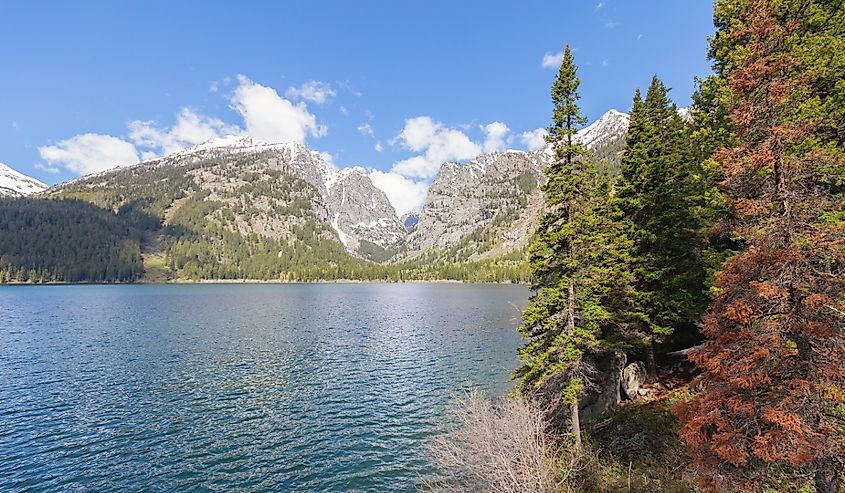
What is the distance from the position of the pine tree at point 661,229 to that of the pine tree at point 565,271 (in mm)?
7788

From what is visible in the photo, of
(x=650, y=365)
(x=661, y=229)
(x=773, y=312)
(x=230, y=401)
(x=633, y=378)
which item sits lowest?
(x=230, y=401)

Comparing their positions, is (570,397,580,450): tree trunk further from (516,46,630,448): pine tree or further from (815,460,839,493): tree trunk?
(815,460,839,493): tree trunk

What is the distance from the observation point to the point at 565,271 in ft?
74.8

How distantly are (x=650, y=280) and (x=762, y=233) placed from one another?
1978 cm

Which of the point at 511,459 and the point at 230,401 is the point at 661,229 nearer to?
the point at 511,459

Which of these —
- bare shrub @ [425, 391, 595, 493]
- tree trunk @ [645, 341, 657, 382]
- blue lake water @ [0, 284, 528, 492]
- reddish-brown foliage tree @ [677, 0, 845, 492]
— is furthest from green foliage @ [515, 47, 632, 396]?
tree trunk @ [645, 341, 657, 382]

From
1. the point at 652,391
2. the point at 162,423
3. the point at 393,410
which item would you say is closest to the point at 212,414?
the point at 162,423

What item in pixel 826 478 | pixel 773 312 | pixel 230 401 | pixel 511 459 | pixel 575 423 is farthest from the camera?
pixel 230 401

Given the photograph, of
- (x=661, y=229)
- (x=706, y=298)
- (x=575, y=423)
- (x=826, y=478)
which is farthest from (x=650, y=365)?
(x=826, y=478)

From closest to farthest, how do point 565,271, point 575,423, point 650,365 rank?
point 575,423 < point 565,271 < point 650,365

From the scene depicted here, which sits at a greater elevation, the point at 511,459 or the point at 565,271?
the point at 565,271

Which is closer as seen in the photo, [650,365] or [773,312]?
[773,312]

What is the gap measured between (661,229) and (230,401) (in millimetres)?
38649

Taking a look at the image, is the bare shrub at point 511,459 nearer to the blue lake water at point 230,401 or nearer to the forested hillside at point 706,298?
the forested hillside at point 706,298
